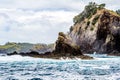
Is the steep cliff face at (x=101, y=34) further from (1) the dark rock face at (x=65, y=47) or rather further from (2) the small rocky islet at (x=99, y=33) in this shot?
(1) the dark rock face at (x=65, y=47)

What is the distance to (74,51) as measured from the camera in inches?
3821

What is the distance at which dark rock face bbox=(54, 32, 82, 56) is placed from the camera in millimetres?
97000

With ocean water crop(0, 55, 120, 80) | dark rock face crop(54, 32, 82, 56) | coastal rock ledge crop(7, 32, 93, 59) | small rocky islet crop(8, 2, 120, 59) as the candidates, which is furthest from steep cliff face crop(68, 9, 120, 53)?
ocean water crop(0, 55, 120, 80)

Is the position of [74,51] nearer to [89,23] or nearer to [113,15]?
[113,15]

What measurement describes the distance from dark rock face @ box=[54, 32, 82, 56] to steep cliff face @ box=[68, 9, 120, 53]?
52659mm

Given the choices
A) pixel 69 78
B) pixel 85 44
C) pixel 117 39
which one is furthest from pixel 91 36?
pixel 69 78

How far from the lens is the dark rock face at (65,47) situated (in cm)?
9700

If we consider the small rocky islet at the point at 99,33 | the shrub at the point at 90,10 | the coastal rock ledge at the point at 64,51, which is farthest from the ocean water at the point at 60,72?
the shrub at the point at 90,10

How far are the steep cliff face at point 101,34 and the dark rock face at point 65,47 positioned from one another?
173 feet

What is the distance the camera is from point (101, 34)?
165 metres

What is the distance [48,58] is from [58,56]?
2818mm

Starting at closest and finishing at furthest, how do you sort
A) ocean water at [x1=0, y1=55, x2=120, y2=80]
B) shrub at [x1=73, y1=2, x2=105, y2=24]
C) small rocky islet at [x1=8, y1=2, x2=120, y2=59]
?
ocean water at [x1=0, y1=55, x2=120, y2=80]
small rocky islet at [x1=8, y1=2, x2=120, y2=59]
shrub at [x1=73, y1=2, x2=105, y2=24]

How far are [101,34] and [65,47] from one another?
225ft

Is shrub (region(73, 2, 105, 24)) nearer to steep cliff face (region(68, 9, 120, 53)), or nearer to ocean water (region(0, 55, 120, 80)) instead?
steep cliff face (region(68, 9, 120, 53))
